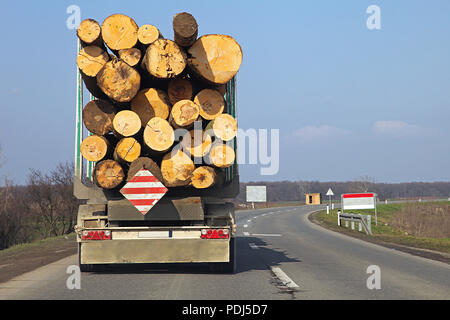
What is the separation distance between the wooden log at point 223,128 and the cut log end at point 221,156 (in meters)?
0.17

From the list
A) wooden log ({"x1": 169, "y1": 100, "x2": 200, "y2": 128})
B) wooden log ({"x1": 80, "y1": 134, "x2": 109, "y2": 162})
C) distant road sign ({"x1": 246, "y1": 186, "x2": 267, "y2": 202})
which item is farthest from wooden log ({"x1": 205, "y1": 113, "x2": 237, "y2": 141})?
distant road sign ({"x1": 246, "y1": 186, "x2": 267, "y2": 202})

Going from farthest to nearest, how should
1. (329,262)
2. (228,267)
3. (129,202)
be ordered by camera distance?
(329,262) → (228,267) → (129,202)

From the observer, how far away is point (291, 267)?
438 inches

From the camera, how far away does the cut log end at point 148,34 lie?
30.6 feet

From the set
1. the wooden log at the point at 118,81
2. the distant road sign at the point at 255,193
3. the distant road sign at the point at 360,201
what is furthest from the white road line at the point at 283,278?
the distant road sign at the point at 255,193

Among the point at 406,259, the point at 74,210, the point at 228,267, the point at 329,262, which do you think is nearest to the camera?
the point at 228,267

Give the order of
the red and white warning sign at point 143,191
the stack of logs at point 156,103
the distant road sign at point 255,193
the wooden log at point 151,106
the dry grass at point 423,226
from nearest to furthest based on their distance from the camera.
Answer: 1. the red and white warning sign at point 143,191
2. the stack of logs at point 156,103
3. the wooden log at point 151,106
4. the dry grass at point 423,226
5. the distant road sign at point 255,193

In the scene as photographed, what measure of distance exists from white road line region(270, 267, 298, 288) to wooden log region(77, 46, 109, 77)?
4.71m

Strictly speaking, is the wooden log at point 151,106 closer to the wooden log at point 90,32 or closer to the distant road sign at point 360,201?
the wooden log at point 90,32

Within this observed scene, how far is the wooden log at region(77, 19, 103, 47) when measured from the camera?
9375mm

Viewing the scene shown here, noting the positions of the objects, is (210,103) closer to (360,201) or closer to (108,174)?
(108,174)
